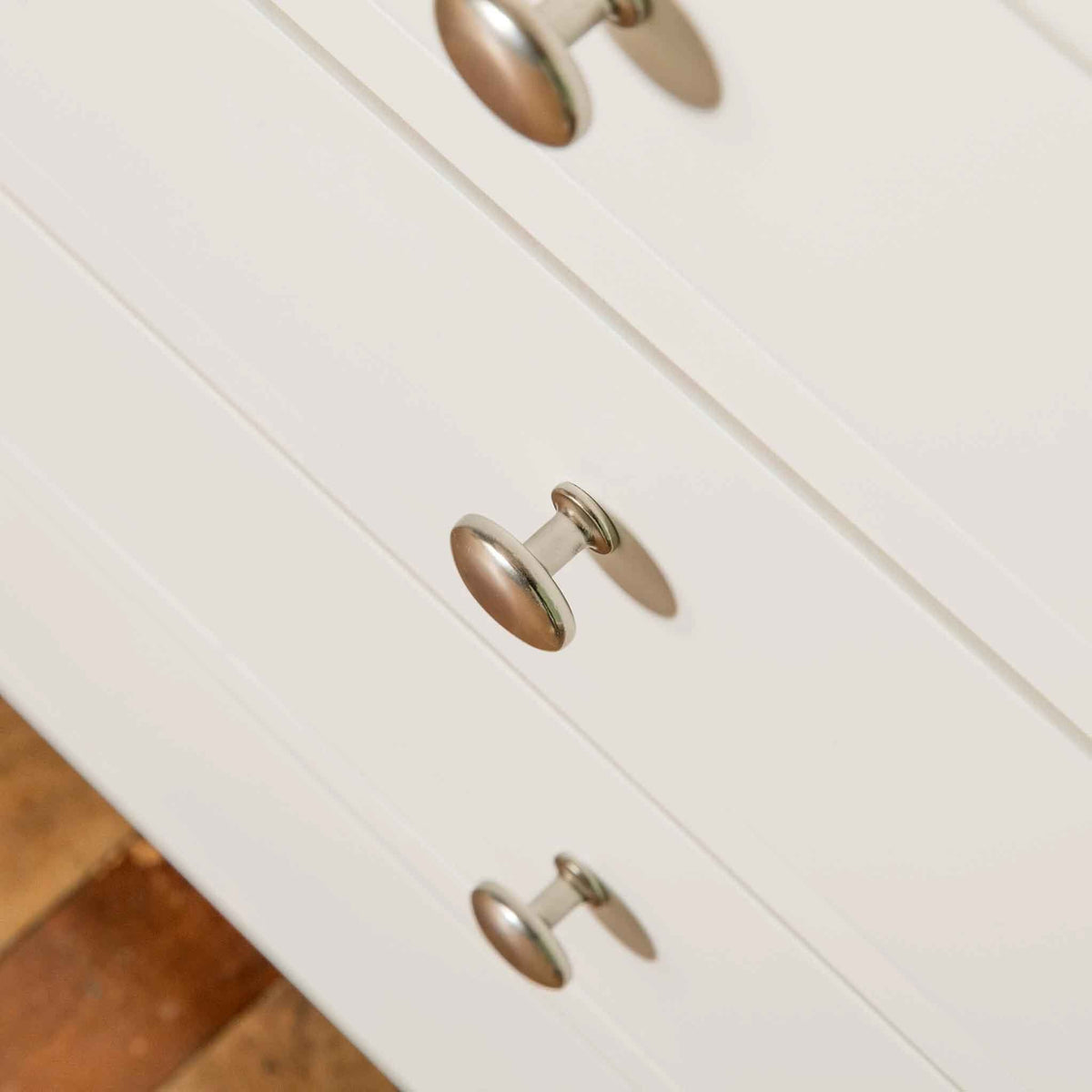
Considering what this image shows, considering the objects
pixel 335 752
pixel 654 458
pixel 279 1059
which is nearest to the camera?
pixel 654 458

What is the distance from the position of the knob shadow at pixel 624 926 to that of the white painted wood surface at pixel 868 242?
10.4 inches

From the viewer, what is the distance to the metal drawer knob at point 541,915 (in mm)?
539

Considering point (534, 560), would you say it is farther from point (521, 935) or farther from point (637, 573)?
point (521, 935)

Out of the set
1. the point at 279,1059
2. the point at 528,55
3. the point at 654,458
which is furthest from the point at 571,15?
the point at 279,1059

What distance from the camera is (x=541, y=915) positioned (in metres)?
0.54

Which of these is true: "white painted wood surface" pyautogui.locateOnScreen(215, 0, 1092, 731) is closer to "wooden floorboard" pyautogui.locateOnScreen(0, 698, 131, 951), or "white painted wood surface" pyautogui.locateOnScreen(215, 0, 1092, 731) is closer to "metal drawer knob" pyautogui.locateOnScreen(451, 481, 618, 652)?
"metal drawer knob" pyautogui.locateOnScreen(451, 481, 618, 652)

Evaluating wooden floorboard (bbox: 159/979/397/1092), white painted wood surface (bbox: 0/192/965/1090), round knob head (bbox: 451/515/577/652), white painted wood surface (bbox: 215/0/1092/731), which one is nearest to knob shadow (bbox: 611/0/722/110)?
white painted wood surface (bbox: 215/0/1092/731)

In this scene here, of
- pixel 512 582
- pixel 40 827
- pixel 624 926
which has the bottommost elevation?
pixel 624 926

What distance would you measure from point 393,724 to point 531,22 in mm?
382

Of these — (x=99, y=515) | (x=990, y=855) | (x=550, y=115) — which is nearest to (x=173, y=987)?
Result: (x=99, y=515)

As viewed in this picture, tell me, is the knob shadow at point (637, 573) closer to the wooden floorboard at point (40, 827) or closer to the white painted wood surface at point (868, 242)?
the white painted wood surface at point (868, 242)

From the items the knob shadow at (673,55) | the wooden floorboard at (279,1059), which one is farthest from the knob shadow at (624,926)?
the wooden floorboard at (279,1059)

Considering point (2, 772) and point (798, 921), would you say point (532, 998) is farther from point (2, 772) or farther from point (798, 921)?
point (2, 772)

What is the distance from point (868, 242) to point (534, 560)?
0.44 feet
